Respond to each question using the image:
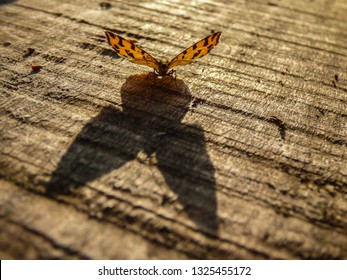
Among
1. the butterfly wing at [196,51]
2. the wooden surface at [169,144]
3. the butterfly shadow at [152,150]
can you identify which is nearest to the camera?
the wooden surface at [169,144]

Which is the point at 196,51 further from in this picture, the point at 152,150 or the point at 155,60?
the point at 152,150

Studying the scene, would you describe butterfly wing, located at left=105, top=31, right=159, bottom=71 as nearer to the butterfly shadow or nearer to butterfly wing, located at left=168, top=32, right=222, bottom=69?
butterfly wing, located at left=168, top=32, right=222, bottom=69

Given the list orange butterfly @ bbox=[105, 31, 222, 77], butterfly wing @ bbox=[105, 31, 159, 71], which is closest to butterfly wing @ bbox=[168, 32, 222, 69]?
orange butterfly @ bbox=[105, 31, 222, 77]

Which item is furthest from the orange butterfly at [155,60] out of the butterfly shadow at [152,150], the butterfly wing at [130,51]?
the butterfly shadow at [152,150]

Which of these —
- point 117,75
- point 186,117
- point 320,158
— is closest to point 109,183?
point 186,117

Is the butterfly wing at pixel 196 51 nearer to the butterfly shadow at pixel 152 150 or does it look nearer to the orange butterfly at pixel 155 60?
the orange butterfly at pixel 155 60

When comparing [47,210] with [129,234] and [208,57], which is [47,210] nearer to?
[129,234]
